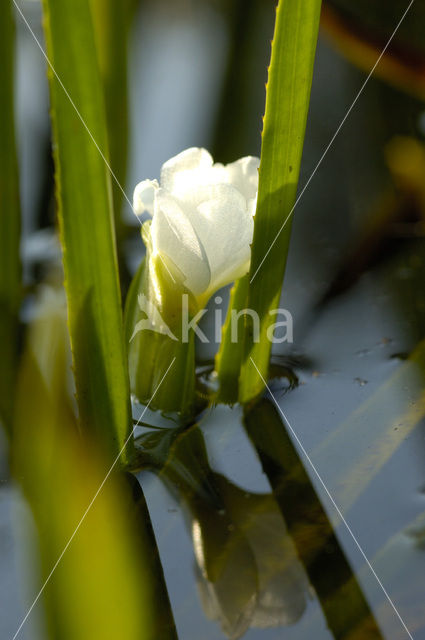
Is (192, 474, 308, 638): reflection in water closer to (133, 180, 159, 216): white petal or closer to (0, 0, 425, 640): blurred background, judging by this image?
(0, 0, 425, 640): blurred background

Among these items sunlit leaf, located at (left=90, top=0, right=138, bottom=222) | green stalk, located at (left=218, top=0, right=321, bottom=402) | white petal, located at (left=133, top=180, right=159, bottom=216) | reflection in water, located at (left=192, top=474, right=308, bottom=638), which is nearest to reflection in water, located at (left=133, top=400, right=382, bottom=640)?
reflection in water, located at (left=192, top=474, right=308, bottom=638)

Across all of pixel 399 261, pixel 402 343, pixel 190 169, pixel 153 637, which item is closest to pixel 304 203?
pixel 399 261

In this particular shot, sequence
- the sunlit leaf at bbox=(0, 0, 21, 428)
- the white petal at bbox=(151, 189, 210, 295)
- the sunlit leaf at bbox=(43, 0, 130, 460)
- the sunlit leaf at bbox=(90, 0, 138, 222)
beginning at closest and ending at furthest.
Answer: the sunlit leaf at bbox=(43, 0, 130, 460) → the white petal at bbox=(151, 189, 210, 295) → the sunlit leaf at bbox=(0, 0, 21, 428) → the sunlit leaf at bbox=(90, 0, 138, 222)

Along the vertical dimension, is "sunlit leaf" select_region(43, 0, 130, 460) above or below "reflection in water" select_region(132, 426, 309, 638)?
above

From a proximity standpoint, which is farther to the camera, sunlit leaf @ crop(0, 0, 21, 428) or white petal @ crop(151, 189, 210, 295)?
sunlit leaf @ crop(0, 0, 21, 428)

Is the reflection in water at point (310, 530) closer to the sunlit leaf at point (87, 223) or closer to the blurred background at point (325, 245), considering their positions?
the blurred background at point (325, 245)

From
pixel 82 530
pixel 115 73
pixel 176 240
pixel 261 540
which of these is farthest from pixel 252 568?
pixel 115 73
